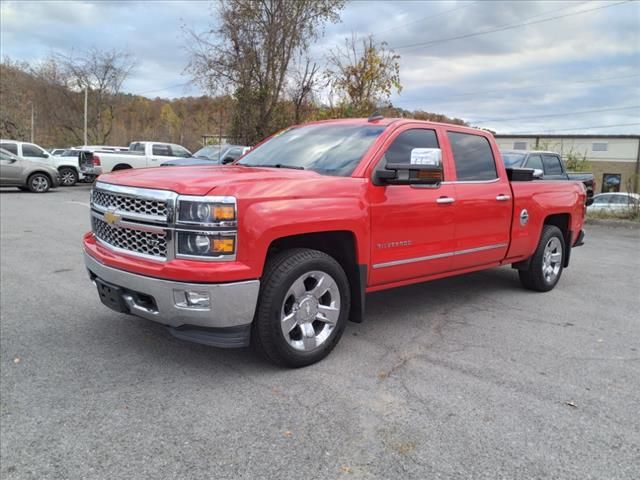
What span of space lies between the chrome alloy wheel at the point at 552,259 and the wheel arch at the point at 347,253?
3.02m

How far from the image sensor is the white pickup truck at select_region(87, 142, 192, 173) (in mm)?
18828

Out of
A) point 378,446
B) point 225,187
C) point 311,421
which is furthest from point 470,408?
point 225,187

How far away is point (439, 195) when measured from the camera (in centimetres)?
452

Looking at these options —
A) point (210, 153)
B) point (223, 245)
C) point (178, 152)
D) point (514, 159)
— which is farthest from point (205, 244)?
point (178, 152)

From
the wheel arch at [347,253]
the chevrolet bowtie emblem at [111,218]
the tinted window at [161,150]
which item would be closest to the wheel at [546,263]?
the wheel arch at [347,253]

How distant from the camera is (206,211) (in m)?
3.14

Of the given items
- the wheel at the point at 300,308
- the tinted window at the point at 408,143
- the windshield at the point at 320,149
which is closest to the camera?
the wheel at the point at 300,308

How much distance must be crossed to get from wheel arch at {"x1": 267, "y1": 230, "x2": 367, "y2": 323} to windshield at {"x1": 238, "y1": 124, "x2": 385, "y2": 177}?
0.50m

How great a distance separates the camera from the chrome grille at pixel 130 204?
10.8 feet

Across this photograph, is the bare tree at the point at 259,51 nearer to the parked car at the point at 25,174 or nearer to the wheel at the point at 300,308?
the parked car at the point at 25,174

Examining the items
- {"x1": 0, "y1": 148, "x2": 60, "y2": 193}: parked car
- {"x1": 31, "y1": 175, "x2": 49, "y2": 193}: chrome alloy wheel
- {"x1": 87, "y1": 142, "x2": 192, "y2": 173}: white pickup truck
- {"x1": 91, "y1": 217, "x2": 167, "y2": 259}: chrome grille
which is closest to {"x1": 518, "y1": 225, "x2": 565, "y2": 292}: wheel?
{"x1": 91, "y1": 217, "x2": 167, "y2": 259}: chrome grille

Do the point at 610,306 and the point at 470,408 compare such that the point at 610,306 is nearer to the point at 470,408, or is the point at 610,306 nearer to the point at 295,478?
the point at 470,408

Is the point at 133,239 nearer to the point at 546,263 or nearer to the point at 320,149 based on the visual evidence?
the point at 320,149

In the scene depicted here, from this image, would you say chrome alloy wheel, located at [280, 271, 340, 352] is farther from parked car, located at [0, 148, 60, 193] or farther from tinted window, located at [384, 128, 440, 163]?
parked car, located at [0, 148, 60, 193]
